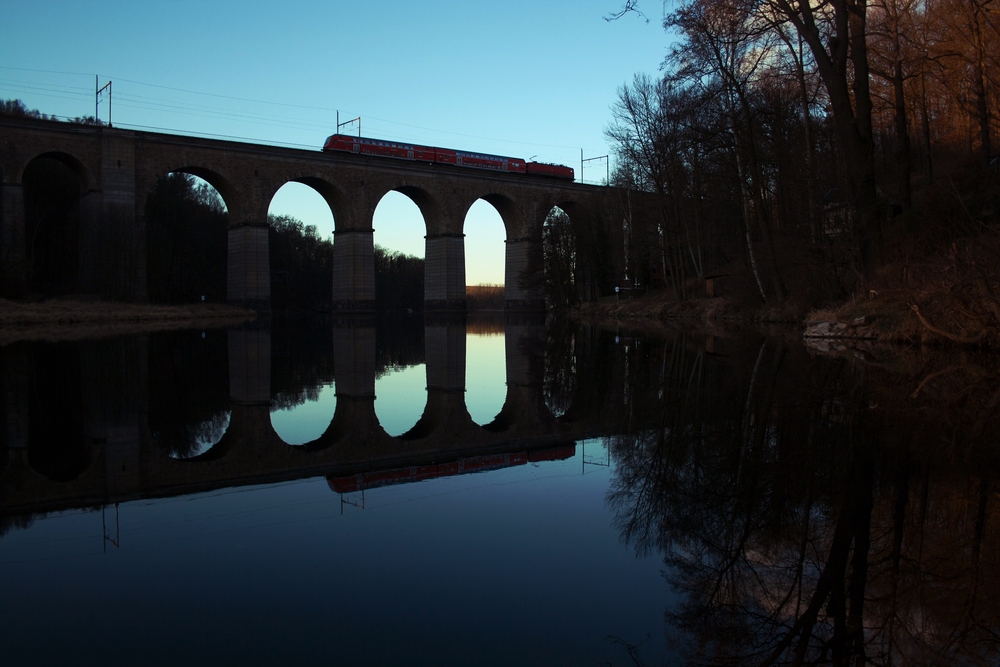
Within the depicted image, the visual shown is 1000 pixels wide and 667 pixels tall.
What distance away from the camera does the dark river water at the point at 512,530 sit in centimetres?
224

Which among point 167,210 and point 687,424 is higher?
point 167,210

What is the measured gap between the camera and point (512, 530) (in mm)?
3303

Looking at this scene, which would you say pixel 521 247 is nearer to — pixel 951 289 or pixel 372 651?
pixel 951 289

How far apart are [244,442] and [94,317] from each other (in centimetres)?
2710

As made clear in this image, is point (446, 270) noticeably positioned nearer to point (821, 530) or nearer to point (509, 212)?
point (509, 212)

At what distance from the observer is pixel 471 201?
160 ft

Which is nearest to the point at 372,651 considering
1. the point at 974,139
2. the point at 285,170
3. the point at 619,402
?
the point at 619,402

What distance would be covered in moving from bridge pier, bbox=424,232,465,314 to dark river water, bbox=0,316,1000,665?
1618 inches

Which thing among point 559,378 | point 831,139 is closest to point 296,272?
point 831,139

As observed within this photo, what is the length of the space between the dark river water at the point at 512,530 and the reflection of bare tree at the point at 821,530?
1cm

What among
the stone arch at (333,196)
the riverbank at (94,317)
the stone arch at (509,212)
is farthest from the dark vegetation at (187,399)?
the stone arch at (509,212)

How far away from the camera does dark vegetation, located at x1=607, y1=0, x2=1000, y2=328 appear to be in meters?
14.2

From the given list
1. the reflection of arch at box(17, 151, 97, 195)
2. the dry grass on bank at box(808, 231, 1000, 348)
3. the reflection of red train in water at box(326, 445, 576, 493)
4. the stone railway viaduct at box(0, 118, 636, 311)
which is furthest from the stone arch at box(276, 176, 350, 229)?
the reflection of red train in water at box(326, 445, 576, 493)

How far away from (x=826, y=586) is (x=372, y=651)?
1509 mm
